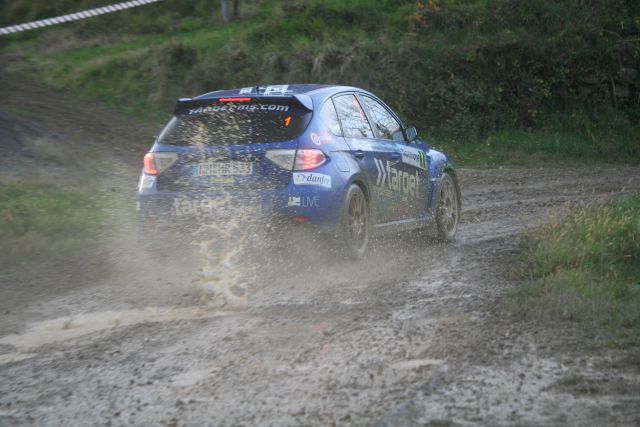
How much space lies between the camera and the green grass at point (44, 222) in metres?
9.88

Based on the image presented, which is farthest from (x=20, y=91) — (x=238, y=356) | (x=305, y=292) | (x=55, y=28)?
(x=238, y=356)

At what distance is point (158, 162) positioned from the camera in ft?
27.5

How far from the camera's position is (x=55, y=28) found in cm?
2702

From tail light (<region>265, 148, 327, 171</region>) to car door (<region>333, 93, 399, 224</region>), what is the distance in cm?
66

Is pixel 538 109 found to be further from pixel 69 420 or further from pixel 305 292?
pixel 69 420

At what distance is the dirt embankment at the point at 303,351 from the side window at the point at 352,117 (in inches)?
48.1

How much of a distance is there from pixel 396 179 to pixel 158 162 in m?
2.48

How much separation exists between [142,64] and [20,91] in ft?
10.7

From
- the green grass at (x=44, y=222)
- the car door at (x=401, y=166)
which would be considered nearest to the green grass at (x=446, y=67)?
the green grass at (x=44, y=222)

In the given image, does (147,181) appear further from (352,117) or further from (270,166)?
(352,117)

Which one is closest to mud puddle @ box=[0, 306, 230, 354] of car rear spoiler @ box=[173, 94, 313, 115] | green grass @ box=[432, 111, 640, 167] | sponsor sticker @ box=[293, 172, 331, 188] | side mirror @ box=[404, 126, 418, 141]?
sponsor sticker @ box=[293, 172, 331, 188]

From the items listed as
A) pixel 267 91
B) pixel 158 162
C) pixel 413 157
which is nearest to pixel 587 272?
pixel 413 157

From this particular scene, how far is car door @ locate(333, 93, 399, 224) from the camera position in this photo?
29.4ft

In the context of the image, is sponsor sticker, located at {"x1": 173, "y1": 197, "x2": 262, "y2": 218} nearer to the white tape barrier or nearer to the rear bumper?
the rear bumper
